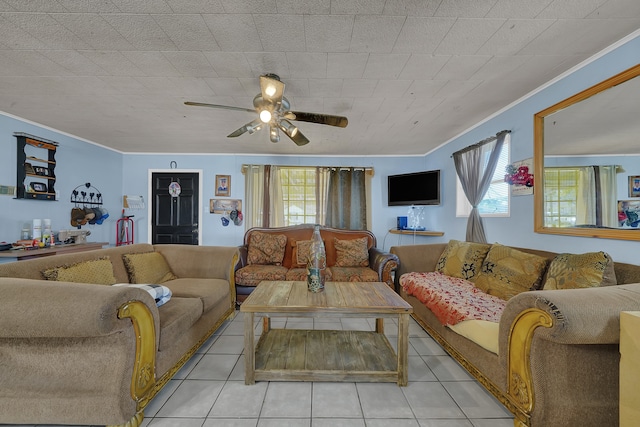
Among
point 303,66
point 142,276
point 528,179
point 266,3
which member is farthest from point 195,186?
point 528,179

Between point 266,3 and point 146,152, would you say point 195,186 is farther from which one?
point 266,3

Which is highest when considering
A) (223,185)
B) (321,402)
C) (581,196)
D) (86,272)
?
(223,185)

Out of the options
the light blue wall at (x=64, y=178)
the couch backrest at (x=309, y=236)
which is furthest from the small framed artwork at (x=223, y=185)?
the light blue wall at (x=64, y=178)

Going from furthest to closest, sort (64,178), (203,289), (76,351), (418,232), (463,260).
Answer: (418,232), (64,178), (463,260), (203,289), (76,351)

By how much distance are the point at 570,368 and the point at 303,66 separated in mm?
2490

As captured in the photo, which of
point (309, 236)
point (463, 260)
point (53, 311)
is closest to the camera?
point (53, 311)

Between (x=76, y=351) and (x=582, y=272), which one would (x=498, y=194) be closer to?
(x=582, y=272)

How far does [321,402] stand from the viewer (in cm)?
156

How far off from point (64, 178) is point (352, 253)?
4481 mm

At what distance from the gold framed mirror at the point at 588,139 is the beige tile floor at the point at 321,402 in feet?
4.86

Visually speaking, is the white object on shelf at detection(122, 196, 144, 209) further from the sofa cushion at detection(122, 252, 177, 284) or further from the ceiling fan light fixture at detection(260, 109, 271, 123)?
the ceiling fan light fixture at detection(260, 109, 271, 123)

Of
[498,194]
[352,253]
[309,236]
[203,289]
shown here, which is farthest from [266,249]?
[498,194]

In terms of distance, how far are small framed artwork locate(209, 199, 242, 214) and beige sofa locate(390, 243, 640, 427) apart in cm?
470

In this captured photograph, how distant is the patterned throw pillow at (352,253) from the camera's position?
11.4ft
